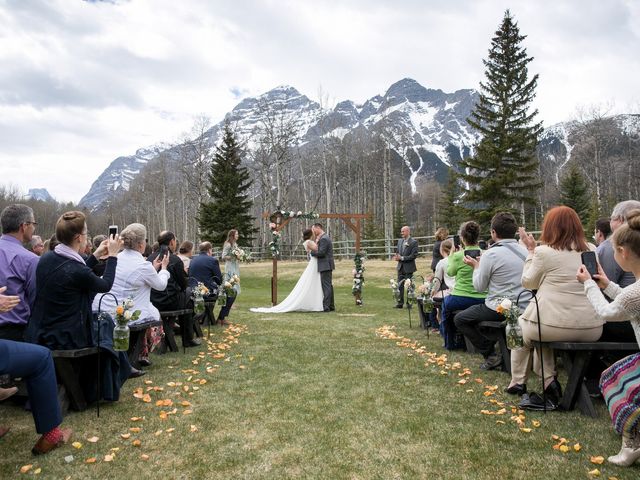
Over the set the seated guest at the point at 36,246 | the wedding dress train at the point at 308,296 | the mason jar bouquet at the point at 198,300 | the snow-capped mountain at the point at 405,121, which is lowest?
the wedding dress train at the point at 308,296

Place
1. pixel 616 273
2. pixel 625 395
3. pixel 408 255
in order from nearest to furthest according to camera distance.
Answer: pixel 625 395 → pixel 616 273 → pixel 408 255

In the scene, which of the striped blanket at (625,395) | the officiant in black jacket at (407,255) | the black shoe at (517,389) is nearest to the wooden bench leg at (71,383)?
the black shoe at (517,389)

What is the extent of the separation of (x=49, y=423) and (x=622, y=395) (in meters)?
3.98

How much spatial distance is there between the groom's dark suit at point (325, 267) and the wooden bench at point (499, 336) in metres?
6.62

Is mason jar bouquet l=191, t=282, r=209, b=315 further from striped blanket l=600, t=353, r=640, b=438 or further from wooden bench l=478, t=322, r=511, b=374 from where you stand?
striped blanket l=600, t=353, r=640, b=438

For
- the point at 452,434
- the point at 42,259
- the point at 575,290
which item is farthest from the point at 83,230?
the point at 575,290

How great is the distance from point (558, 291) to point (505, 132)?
84.4 ft

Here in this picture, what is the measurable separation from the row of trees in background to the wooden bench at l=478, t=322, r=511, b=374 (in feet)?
72.4

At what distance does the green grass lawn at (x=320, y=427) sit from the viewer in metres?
2.92

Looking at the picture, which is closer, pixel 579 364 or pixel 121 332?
pixel 579 364

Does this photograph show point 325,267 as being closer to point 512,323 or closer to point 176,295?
point 176,295

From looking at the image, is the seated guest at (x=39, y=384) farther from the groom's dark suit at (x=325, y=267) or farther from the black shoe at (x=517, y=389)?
the groom's dark suit at (x=325, y=267)

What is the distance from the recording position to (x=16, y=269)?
165 inches

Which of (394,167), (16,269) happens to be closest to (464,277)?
(16,269)
